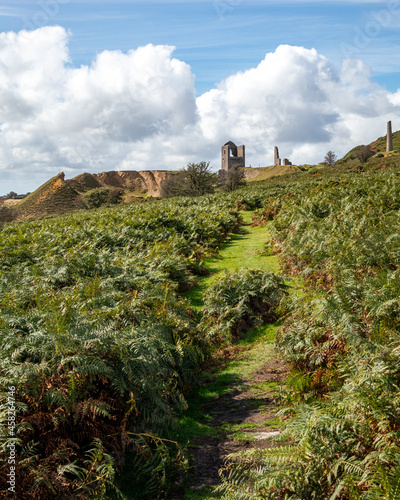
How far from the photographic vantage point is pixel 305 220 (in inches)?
443

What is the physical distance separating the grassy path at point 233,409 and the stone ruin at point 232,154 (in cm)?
11405

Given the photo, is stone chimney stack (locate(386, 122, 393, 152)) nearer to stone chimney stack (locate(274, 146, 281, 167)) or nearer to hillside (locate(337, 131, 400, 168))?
hillside (locate(337, 131, 400, 168))

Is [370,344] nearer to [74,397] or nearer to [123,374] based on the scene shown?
[123,374]

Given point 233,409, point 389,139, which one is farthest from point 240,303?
point 389,139

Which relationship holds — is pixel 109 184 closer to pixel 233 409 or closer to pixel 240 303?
pixel 240 303

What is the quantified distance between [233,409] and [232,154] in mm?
121013

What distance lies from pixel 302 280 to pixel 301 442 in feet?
18.1

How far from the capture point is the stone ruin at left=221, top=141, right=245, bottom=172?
385ft

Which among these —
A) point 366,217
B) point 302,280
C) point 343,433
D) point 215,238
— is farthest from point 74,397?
point 215,238

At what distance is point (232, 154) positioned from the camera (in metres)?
120

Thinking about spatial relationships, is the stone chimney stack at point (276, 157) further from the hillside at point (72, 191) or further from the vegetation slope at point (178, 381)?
the vegetation slope at point (178, 381)

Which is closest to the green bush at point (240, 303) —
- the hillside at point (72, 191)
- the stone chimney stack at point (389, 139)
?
the hillside at point (72, 191)

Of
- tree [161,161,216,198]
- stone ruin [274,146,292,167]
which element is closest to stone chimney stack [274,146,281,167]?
stone ruin [274,146,292,167]

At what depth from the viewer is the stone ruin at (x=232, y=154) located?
117375mm
